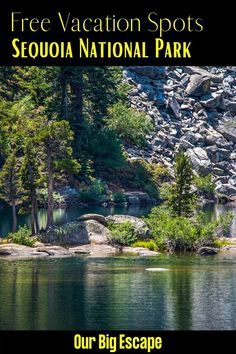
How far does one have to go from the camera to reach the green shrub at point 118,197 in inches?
6093

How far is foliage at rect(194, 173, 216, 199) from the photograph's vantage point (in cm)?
16288

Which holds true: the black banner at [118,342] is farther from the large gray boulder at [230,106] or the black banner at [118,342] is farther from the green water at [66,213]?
the large gray boulder at [230,106]

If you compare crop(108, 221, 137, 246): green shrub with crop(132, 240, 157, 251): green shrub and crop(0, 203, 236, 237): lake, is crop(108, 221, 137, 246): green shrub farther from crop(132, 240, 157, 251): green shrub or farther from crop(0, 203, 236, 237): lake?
crop(0, 203, 236, 237): lake

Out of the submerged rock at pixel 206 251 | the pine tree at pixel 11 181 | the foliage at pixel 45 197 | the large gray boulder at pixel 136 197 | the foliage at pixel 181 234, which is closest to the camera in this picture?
the submerged rock at pixel 206 251

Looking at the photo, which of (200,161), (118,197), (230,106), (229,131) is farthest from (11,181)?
(230,106)

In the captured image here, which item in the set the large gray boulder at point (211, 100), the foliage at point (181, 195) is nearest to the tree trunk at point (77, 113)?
the large gray boulder at point (211, 100)

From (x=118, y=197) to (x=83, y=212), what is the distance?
67.7 ft

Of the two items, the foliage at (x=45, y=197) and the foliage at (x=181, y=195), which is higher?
the foliage at (x=45, y=197)

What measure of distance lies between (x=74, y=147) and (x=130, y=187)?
551 inches

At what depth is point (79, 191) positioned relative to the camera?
6014 inches

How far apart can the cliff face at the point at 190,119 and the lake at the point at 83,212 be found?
18.8 metres

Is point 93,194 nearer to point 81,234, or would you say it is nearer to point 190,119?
point 190,119

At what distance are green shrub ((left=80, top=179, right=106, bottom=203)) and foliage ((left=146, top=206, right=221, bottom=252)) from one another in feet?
175

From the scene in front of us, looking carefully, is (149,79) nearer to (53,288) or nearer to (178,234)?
(178,234)
